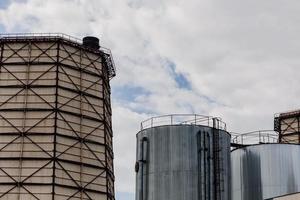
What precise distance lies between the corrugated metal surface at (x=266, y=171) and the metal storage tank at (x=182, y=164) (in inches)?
378

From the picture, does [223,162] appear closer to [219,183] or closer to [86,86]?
[219,183]

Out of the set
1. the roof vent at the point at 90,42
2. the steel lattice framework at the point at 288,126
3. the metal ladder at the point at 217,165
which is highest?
the roof vent at the point at 90,42

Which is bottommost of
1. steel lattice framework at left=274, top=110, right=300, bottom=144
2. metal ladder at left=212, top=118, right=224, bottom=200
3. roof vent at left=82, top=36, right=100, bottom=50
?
metal ladder at left=212, top=118, right=224, bottom=200

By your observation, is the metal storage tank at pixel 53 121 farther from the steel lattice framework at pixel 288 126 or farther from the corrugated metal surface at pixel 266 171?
the steel lattice framework at pixel 288 126

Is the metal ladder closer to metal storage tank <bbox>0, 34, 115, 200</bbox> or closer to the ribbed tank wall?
the ribbed tank wall

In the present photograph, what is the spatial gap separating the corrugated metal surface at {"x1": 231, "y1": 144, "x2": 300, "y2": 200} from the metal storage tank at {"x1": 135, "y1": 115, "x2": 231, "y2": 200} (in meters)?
9.59

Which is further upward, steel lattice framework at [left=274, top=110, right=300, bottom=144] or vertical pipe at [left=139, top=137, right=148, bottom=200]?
steel lattice framework at [left=274, top=110, right=300, bottom=144]

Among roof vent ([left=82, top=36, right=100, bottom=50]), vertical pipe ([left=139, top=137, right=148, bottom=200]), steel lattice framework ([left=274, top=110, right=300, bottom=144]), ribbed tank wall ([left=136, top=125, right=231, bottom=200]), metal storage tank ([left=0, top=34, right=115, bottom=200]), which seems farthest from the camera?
steel lattice framework ([left=274, top=110, right=300, bottom=144])

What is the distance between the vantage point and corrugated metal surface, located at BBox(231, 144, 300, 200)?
45125 millimetres

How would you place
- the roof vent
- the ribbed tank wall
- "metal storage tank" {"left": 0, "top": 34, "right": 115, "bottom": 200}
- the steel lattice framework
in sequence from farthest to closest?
the steel lattice framework
the roof vent
"metal storage tank" {"left": 0, "top": 34, "right": 115, "bottom": 200}
the ribbed tank wall

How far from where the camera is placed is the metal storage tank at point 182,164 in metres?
33.9

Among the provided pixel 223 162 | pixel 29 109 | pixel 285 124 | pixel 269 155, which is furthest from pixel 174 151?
pixel 285 124

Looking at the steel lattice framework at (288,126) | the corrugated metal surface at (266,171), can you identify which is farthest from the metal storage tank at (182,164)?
the steel lattice framework at (288,126)

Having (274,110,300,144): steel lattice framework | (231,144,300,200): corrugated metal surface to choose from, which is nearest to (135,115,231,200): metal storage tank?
(231,144,300,200): corrugated metal surface
